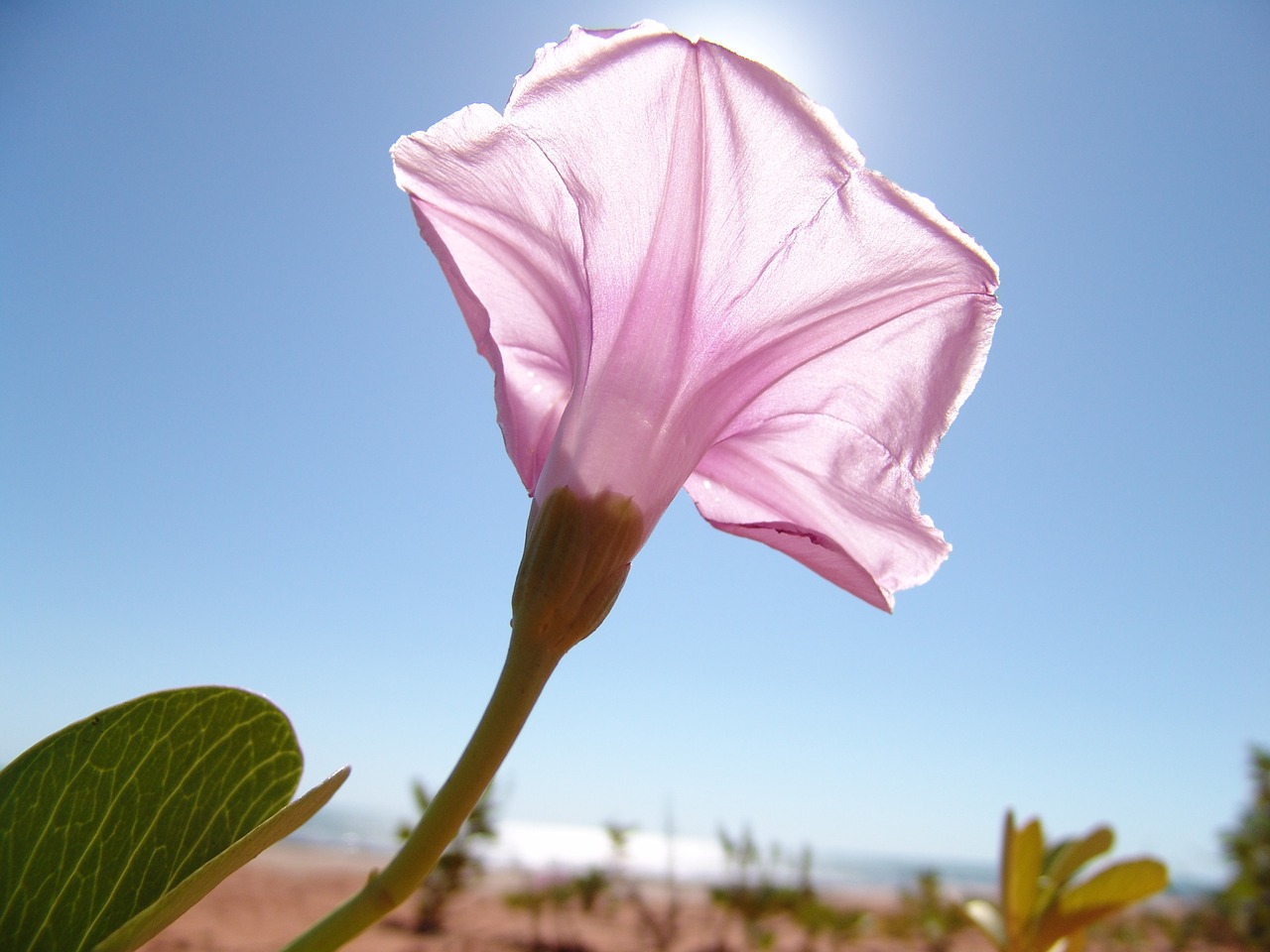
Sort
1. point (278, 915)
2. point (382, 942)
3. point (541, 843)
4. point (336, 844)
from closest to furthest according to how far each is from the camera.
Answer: point (382, 942) → point (278, 915) → point (336, 844) → point (541, 843)

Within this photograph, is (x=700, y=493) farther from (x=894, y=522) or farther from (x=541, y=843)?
(x=541, y=843)

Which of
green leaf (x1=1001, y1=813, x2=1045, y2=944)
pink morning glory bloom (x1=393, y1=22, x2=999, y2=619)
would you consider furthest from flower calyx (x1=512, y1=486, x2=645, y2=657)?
green leaf (x1=1001, y1=813, x2=1045, y2=944)

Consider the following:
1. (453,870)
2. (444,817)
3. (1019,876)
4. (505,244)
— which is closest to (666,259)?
(505,244)

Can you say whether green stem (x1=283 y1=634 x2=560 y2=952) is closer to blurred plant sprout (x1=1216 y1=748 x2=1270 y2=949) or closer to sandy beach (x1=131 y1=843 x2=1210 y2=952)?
sandy beach (x1=131 y1=843 x2=1210 y2=952)

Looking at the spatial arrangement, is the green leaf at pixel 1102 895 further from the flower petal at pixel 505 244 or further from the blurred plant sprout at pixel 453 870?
the blurred plant sprout at pixel 453 870

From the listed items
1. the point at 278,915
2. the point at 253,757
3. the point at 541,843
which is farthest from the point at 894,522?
the point at 541,843

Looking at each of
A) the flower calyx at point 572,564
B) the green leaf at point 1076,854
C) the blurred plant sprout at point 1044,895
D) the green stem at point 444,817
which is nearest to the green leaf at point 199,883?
the green stem at point 444,817
